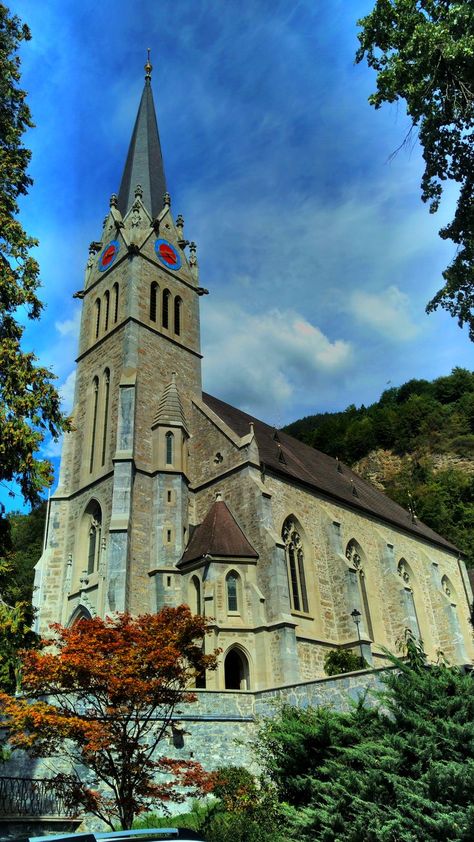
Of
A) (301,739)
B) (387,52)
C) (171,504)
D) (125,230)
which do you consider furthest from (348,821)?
(125,230)

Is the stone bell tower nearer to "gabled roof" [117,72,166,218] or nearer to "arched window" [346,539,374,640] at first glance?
"gabled roof" [117,72,166,218]

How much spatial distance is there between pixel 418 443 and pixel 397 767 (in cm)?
7201

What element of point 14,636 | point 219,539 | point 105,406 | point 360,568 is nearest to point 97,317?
point 105,406

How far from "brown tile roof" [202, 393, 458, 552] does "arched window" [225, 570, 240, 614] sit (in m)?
5.13

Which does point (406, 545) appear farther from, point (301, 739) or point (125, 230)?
point (301, 739)

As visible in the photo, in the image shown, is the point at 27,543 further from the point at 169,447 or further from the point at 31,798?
the point at 31,798

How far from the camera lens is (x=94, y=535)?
25.5m

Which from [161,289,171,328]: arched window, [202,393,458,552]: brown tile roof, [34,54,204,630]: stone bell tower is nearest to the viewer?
[34,54,204,630]: stone bell tower

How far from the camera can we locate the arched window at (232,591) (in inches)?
851

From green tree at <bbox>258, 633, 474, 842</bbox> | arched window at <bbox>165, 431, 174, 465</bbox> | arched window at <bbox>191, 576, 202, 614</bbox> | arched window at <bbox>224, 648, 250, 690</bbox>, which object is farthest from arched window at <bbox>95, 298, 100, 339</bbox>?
green tree at <bbox>258, 633, 474, 842</bbox>

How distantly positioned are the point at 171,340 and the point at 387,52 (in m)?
18.0

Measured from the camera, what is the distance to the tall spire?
34062mm

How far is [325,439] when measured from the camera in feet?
270

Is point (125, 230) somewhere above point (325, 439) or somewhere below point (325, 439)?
below
